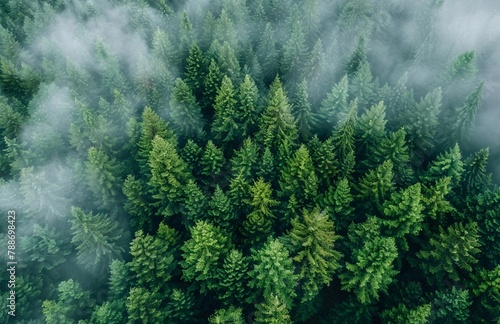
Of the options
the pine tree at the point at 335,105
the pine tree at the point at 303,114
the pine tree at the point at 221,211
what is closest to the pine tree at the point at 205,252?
the pine tree at the point at 221,211

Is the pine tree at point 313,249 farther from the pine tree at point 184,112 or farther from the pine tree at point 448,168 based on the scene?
the pine tree at point 184,112

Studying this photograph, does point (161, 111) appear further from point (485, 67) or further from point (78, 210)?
point (485, 67)

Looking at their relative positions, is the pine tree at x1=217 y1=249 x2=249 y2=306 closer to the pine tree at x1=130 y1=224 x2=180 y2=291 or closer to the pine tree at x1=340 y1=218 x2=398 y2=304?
the pine tree at x1=130 y1=224 x2=180 y2=291

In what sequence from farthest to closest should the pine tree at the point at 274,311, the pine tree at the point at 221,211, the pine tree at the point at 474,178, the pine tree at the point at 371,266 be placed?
the pine tree at the point at 474,178 < the pine tree at the point at 221,211 < the pine tree at the point at 371,266 < the pine tree at the point at 274,311

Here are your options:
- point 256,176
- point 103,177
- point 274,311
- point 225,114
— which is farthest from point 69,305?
point 225,114

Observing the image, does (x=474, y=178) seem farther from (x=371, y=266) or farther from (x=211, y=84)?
(x=211, y=84)

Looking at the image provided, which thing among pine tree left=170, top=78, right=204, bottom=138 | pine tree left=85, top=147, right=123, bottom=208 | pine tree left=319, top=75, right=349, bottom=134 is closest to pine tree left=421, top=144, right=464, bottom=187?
pine tree left=319, top=75, right=349, bottom=134
